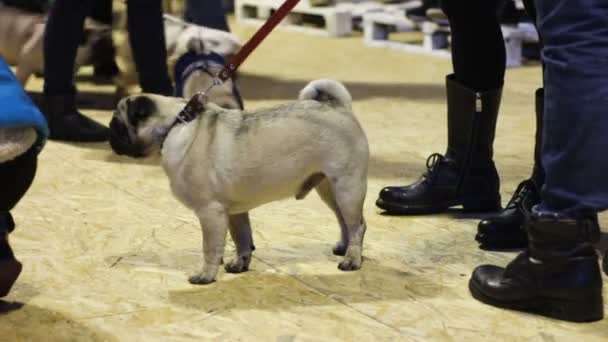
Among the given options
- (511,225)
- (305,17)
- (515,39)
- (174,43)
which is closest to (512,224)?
(511,225)

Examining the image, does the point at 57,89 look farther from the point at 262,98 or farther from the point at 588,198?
the point at 588,198

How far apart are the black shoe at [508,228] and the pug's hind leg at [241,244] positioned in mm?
640

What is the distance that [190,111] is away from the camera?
8.07 ft

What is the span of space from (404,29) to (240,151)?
4757 millimetres

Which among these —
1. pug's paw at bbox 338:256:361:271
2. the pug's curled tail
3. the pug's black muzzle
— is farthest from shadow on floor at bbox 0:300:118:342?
the pug's curled tail

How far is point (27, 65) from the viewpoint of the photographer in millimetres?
4688

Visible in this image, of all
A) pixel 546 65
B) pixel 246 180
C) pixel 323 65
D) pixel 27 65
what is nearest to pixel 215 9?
pixel 27 65

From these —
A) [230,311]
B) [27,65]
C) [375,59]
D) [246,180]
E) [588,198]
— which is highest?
[588,198]

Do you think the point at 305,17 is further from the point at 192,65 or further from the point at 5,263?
the point at 5,263

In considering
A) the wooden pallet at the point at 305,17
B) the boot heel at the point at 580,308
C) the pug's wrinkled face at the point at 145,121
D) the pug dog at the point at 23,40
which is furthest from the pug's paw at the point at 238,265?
the wooden pallet at the point at 305,17

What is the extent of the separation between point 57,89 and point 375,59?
2.57 meters

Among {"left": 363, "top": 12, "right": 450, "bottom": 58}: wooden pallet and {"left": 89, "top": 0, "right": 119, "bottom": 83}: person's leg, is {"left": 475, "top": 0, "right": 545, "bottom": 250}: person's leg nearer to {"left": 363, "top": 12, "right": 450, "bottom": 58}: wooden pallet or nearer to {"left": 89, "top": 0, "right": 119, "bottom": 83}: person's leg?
{"left": 89, "top": 0, "right": 119, "bottom": 83}: person's leg

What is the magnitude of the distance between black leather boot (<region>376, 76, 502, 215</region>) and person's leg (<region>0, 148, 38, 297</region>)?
1247 millimetres

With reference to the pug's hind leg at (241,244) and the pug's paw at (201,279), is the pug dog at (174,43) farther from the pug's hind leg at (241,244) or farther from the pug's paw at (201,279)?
the pug's paw at (201,279)
